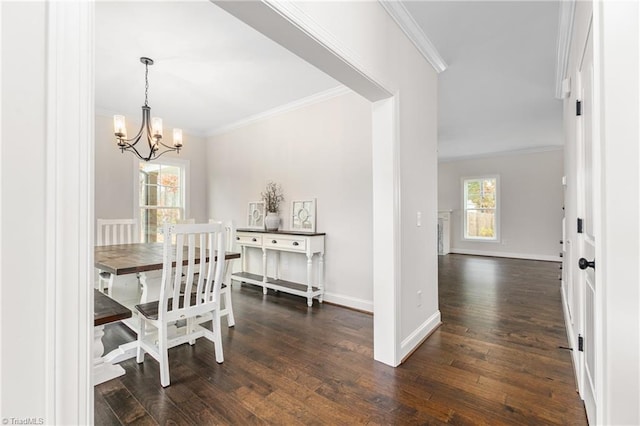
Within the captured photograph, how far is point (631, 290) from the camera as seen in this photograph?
32.6 inches

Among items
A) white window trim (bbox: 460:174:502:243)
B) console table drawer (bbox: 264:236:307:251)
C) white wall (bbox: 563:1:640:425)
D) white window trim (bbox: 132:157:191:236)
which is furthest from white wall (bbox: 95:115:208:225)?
white window trim (bbox: 460:174:502:243)

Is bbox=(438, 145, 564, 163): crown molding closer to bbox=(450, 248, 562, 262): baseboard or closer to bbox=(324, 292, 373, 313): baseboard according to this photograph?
bbox=(450, 248, 562, 262): baseboard

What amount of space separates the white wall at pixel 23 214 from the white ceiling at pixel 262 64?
185 cm

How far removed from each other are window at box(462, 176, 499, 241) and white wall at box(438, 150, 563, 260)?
5.0 inches

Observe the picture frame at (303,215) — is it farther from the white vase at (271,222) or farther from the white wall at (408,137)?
the white wall at (408,137)

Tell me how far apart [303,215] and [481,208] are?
5841 millimetres

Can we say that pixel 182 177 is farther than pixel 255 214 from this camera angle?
Yes

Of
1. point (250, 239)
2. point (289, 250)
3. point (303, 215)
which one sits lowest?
point (289, 250)

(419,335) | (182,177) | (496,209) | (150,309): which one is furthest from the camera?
(496,209)

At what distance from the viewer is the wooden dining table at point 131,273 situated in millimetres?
2131

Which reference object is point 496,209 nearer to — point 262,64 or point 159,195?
point 262,64

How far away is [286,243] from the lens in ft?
12.3

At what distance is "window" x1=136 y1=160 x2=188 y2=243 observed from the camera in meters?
4.64

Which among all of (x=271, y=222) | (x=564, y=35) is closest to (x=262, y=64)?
(x=271, y=222)
